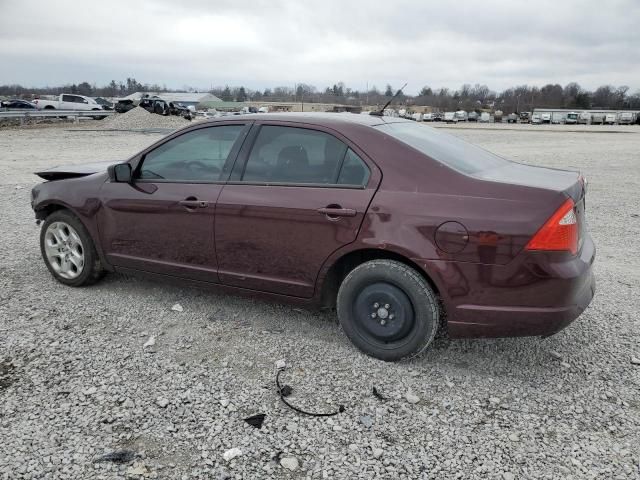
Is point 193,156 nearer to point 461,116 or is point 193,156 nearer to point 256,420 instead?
point 256,420

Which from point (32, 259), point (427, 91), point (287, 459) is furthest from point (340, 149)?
point (427, 91)

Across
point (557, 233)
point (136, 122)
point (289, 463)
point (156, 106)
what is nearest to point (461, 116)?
point (156, 106)

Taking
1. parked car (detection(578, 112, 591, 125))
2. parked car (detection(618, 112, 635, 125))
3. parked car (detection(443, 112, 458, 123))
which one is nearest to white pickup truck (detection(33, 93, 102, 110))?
parked car (detection(443, 112, 458, 123))

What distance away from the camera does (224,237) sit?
3.98 meters

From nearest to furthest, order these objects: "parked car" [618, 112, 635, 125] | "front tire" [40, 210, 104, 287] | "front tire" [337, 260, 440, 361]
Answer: "front tire" [337, 260, 440, 361] → "front tire" [40, 210, 104, 287] → "parked car" [618, 112, 635, 125]

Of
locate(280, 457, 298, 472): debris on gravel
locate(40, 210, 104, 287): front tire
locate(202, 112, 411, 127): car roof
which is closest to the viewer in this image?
locate(280, 457, 298, 472): debris on gravel

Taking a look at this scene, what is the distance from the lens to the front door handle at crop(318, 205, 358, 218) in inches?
136

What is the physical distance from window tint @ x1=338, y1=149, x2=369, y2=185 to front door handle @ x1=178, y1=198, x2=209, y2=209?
3.58ft

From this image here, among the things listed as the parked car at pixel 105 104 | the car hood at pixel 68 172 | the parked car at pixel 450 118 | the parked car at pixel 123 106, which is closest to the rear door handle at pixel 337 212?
the car hood at pixel 68 172

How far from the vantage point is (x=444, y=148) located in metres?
3.89

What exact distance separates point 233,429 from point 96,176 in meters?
2.85

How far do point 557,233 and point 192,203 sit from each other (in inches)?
99.6

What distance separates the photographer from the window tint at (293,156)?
369 cm

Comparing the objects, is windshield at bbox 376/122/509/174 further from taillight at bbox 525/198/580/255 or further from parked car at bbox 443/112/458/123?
parked car at bbox 443/112/458/123
